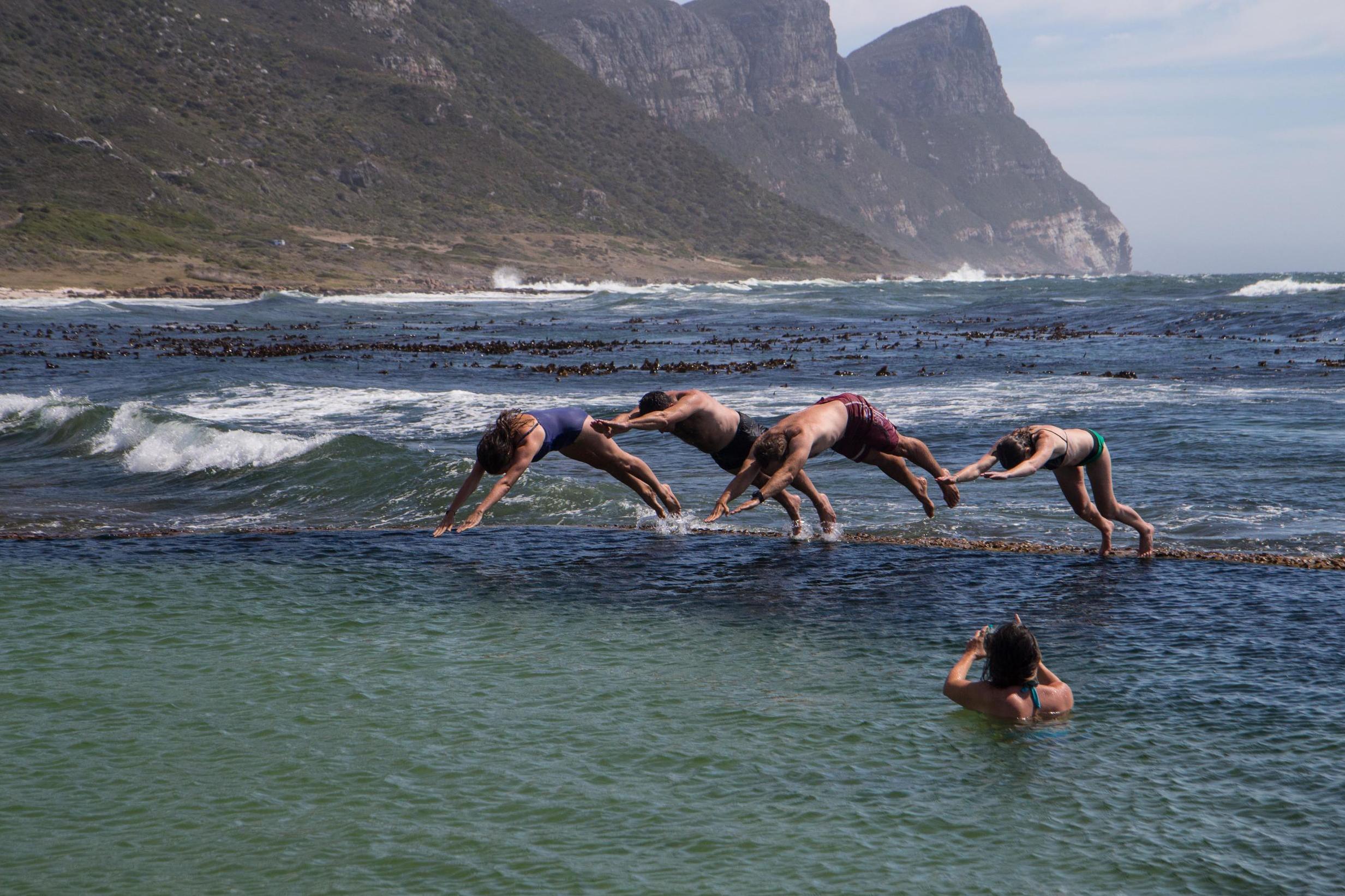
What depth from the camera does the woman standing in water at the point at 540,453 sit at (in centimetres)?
1157

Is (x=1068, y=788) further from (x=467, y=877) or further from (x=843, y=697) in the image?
(x=467, y=877)

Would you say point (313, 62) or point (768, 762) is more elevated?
point (313, 62)

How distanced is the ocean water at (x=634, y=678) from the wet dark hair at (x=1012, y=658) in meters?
0.31

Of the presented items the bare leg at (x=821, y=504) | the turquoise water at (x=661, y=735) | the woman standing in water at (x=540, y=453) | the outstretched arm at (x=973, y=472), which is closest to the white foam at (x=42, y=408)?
the turquoise water at (x=661, y=735)

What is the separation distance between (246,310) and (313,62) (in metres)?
80.2

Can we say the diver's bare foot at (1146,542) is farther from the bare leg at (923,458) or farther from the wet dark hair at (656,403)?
the wet dark hair at (656,403)

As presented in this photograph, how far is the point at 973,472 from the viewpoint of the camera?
1063 centimetres

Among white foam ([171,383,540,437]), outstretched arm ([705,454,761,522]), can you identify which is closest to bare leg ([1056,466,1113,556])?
outstretched arm ([705,454,761,522])

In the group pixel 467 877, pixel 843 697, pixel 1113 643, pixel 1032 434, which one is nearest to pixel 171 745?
pixel 467 877

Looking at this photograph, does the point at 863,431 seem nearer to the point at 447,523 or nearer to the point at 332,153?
the point at 447,523

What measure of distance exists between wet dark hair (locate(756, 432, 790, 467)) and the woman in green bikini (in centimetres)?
160

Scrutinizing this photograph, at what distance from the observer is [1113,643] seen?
343 inches

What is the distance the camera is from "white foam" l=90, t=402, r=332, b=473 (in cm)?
1842

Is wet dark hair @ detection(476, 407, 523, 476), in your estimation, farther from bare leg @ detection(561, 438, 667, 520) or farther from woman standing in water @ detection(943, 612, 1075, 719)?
woman standing in water @ detection(943, 612, 1075, 719)
